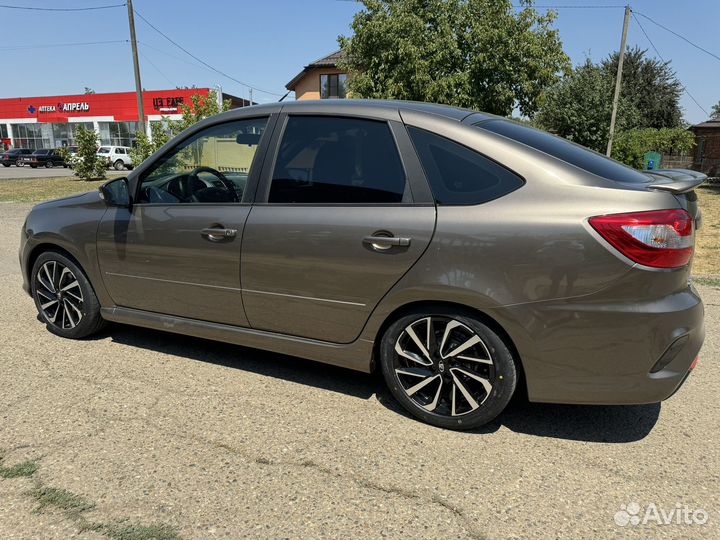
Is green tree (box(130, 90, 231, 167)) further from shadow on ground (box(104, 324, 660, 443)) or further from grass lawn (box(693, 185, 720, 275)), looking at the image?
grass lawn (box(693, 185, 720, 275))

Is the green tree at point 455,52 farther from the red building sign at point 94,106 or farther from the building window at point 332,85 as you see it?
the red building sign at point 94,106

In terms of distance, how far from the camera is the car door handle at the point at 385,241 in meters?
2.87

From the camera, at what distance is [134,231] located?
149 inches

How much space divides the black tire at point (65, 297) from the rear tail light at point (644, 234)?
3.61 m

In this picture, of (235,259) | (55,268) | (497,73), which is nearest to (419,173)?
(235,259)

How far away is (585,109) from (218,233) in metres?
30.6

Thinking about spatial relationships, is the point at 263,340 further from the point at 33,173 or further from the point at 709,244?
the point at 33,173

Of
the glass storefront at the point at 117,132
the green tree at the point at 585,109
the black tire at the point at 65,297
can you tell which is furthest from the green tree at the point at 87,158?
the glass storefront at the point at 117,132

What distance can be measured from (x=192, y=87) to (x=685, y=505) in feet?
168

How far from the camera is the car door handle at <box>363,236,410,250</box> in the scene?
9.41 feet

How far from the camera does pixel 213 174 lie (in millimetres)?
3760

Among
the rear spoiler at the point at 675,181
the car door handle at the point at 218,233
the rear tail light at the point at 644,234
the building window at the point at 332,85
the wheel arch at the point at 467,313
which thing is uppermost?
the building window at the point at 332,85

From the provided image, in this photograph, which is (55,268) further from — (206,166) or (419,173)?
(419,173)

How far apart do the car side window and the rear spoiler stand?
2.30 m
